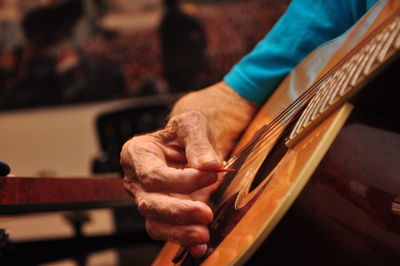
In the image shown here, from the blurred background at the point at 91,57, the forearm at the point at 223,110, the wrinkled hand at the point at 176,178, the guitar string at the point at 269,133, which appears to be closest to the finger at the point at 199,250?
the wrinkled hand at the point at 176,178

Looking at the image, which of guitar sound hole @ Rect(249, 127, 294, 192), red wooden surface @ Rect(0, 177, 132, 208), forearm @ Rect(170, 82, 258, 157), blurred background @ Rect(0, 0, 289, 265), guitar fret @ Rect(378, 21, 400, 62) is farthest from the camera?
blurred background @ Rect(0, 0, 289, 265)

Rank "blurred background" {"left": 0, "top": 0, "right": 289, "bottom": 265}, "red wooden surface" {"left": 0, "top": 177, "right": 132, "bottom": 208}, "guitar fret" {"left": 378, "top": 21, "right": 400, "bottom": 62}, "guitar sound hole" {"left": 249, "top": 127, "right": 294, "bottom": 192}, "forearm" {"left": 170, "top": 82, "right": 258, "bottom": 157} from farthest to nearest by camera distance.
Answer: "blurred background" {"left": 0, "top": 0, "right": 289, "bottom": 265}, "forearm" {"left": 170, "top": 82, "right": 258, "bottom": 157}, "red wooden surface" {"left": 0, "top": 177, "right": 132, "bottom": 208}, "guitar sound hole" {"left": 249, "top": 127, "right": 294, "bottom": 192}, "guitar fret" {"left": 378, "top": 21, "right": 400, "bottom": 62}

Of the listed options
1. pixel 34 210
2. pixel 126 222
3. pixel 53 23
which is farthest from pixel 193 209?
pixel 53 23

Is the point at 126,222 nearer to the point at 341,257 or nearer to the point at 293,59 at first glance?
the point at 293,59

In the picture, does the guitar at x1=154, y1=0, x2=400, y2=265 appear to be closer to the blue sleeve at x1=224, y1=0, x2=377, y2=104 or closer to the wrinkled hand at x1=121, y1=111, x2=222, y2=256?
the wrinkled hand at x1=121, y1=111, x2=222, y2=256

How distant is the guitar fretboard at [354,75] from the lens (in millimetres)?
312

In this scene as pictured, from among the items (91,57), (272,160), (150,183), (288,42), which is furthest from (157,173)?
(91,57)

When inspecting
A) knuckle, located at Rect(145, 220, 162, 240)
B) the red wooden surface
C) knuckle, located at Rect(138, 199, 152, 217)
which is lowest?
the red wooden surface

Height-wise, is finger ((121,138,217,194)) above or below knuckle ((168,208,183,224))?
above

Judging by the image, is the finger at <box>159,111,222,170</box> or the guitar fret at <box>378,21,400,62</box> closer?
the guitar fret at <box>378,21,400,62</box>

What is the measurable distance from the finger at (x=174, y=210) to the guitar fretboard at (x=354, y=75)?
131 millimetres

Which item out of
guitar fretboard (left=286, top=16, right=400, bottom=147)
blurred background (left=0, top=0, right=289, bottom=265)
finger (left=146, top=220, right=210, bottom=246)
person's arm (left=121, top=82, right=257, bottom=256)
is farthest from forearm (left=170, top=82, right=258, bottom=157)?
blurred background (left=0, top=0, right=289, bottom=265)

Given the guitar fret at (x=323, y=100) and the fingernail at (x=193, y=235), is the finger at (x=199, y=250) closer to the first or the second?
the fingernail at (x=193, y=235)

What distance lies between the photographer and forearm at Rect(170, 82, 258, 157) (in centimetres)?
72
